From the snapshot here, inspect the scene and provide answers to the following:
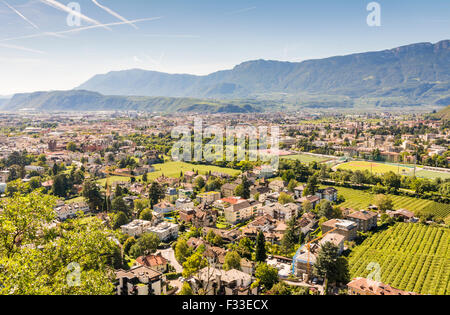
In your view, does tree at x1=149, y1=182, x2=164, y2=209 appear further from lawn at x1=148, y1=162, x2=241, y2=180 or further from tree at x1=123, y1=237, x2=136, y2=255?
lawn at x1=148, y1=162, x2=241, y2=180

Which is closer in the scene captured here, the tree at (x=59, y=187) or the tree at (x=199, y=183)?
the tree at (x=59, y=187)

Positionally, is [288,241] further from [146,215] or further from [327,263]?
[146,215]

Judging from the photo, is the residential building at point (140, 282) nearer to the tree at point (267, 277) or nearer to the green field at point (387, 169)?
the tree at point (267, 277)

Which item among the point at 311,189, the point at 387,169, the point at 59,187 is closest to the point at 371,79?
the point at 387,169

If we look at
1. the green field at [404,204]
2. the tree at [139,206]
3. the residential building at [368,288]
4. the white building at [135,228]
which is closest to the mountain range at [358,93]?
the green field at [404,204]

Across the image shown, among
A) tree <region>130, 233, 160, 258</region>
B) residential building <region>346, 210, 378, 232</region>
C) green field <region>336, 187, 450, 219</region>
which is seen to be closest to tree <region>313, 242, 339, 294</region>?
residential building <region>346, 210, 378, 232</region>
